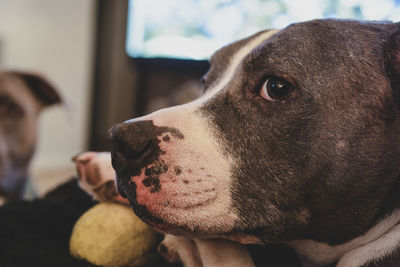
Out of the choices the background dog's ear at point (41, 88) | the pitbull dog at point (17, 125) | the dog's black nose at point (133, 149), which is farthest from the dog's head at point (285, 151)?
the background dog's ear at point (41, 88)

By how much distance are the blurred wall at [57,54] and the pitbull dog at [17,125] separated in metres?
2.43

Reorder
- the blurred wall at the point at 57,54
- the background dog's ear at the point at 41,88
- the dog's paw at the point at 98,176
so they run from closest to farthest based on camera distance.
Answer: the dog's paw at the point at 98,176 → the background dog's ear at the point at 41,88 → the blurred wall at the point at 57,54

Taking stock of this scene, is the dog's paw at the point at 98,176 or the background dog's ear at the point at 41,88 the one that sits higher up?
the dog's paw at the point at 98,176

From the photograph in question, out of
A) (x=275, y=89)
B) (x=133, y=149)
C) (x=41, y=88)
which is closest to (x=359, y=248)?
(x=275, y=89)

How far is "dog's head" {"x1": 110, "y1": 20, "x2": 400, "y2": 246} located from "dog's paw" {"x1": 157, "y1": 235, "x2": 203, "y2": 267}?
0.58 feet

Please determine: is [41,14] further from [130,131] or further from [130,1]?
[130,131]

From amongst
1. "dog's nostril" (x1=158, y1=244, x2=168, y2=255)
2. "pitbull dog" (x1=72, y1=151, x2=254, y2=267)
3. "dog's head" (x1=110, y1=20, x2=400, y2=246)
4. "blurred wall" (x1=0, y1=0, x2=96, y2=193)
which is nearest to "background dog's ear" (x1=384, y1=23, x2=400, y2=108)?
"dog's head" (x1=110, y1=20, x2=400, y2=246)

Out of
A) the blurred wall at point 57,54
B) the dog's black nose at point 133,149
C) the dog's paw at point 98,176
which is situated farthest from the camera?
the blurred wall at point 57,54

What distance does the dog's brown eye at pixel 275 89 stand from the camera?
1.05 meters

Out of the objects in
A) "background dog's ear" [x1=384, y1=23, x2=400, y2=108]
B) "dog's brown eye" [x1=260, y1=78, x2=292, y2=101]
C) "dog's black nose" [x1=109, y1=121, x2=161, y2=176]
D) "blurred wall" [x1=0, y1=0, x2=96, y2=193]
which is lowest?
"blurred wall" [x1=0, y1=0, x2=96, y2=193]

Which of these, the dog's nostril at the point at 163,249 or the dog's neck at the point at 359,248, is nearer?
the dog's neck at the point at 359,248

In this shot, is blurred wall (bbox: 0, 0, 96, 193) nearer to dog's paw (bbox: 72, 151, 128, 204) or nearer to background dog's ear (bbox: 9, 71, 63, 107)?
background dog's ear (bbox: 9, 71, 63, 107)

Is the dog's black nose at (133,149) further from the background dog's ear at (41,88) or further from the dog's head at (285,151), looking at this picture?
the background dog's ear at (41,88)

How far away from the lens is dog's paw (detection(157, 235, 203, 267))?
1.13 m
